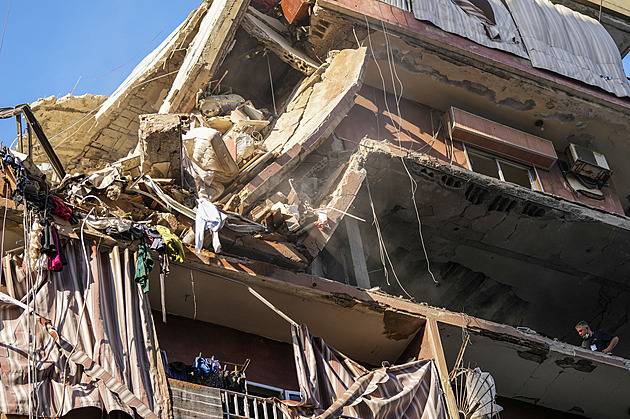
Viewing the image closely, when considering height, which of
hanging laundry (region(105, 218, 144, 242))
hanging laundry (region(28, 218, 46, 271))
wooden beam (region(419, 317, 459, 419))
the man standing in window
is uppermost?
hanging laundry (region(105, 218, 144, 242))

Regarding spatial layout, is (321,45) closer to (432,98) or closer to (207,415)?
(432,98)

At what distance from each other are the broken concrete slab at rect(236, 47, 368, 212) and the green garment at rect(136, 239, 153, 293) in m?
1.94

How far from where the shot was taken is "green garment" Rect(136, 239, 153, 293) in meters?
8.30

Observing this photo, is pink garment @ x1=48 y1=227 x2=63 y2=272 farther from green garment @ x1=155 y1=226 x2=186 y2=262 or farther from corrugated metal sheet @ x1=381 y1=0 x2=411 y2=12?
corrugated metal sheet @ x1=381 y1=0 x2=411 y2=12

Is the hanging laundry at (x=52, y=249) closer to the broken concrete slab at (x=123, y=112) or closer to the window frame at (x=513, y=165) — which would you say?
the broken concrete slab at (x=123, y=112)

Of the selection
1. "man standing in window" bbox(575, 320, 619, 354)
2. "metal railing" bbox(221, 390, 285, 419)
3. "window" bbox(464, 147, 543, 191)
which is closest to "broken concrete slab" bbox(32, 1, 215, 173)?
"window" bbox(464, 147, 543, 191)

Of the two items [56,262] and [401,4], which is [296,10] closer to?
[401,4]

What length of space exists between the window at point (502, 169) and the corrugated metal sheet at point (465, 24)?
1851mm

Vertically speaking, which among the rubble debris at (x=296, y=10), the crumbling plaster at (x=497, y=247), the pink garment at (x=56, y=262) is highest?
the rubble debris at (x=296, y=10)

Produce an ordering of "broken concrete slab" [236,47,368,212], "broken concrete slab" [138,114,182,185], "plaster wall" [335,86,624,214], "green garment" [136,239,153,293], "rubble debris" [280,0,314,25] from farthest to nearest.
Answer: "rubble debris" [280,0,314,25]
"plaster wall" [335,86,624,214]
"broken concrete slab" [236,47,368,212]
"broken concrete slab" [138,114,182,185]
"green garment" [136,239,153,293]

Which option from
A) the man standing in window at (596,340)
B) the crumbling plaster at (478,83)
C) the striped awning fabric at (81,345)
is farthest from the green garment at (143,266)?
the man standing in window at (596,340)

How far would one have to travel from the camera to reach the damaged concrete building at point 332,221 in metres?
8.19

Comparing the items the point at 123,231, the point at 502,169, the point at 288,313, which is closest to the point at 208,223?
the point at 123,231

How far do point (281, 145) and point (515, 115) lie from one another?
201 inches
